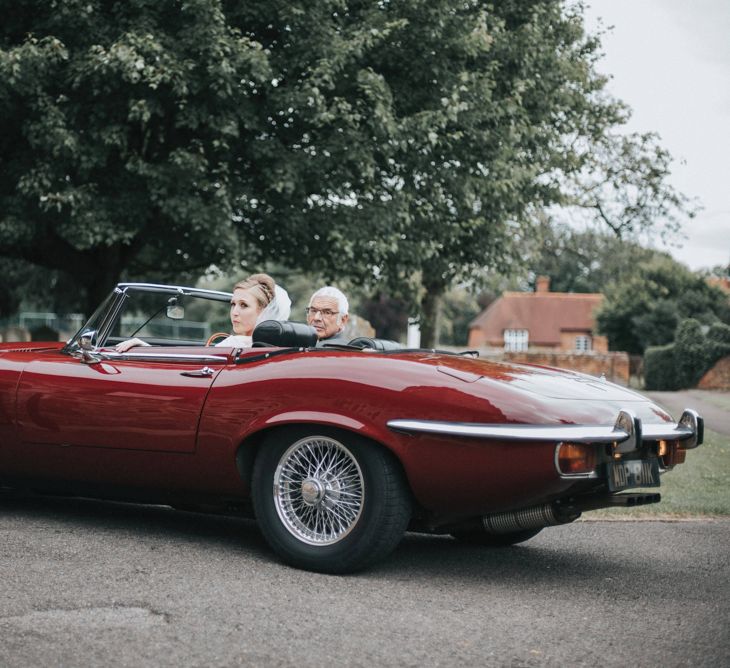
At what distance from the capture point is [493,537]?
541cm

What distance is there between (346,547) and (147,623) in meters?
1.08

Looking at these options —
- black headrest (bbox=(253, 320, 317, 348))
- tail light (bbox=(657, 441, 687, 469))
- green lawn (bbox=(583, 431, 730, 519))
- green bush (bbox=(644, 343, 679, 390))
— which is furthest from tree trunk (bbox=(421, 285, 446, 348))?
tail light (bbox=(657, 441, 687, 469))

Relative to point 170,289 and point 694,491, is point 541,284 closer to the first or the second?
point 694,491

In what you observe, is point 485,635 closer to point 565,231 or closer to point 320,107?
point 320,107

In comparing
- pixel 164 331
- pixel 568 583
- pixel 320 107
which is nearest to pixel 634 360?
pixel 164 331

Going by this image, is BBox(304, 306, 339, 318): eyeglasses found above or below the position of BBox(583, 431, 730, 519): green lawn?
above

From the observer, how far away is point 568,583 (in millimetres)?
4484

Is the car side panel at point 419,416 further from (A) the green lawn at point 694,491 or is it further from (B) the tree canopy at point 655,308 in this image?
(B) the tree canopy at point 655,308

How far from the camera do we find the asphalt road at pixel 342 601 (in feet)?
10.7

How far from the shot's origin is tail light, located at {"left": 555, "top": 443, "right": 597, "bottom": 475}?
4039 mm

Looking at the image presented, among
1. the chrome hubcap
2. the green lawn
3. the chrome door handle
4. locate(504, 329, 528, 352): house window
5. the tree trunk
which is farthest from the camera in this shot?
locate(504, 329, 528, 352): house window

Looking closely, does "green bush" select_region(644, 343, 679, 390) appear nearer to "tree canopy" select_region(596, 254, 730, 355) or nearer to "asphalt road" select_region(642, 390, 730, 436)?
"asphalt road" select_region(642, 390, 730, 436)

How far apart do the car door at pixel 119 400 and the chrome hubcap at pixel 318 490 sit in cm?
54

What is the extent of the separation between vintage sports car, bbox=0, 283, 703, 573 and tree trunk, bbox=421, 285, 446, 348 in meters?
18.2
